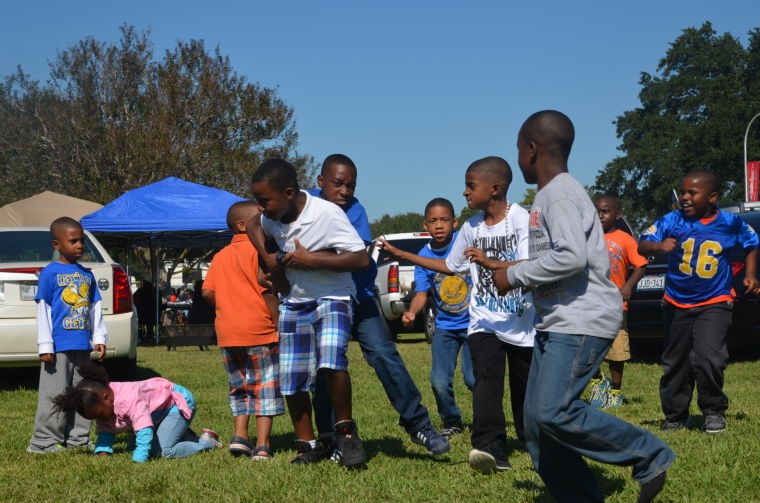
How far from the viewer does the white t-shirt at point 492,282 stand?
485 centimetres

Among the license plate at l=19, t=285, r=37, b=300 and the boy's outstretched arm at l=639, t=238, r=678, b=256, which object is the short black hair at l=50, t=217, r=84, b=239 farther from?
the boy's outstretched arm at l=639, t=238, r=678, b=256

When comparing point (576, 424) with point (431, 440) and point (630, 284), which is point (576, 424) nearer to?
point (431, 440)

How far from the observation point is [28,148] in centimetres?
4091

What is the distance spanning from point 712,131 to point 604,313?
5604 centimetres

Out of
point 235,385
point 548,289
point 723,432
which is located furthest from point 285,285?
point 723,432

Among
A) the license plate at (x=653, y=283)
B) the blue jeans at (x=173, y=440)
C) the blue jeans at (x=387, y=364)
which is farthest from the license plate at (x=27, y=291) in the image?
the license plate at (x=653, y=283)

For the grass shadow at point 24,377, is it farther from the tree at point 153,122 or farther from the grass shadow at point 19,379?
the tree at point 153,122

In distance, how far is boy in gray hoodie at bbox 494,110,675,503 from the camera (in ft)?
11.4

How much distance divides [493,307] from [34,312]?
5281mm

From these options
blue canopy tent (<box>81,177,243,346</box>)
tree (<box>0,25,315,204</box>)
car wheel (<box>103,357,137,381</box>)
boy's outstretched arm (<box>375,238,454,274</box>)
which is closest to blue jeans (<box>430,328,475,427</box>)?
boy's outstretched arm (<box>375,238,454,274</box>)

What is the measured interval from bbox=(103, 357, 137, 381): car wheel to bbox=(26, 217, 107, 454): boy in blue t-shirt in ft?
9.78

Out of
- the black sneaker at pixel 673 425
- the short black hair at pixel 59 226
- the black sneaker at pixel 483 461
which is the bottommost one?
the black sneaker at pixel 673 425

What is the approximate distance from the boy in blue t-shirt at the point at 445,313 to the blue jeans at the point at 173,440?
5.22 feet

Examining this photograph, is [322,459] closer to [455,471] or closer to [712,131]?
[455,471]
